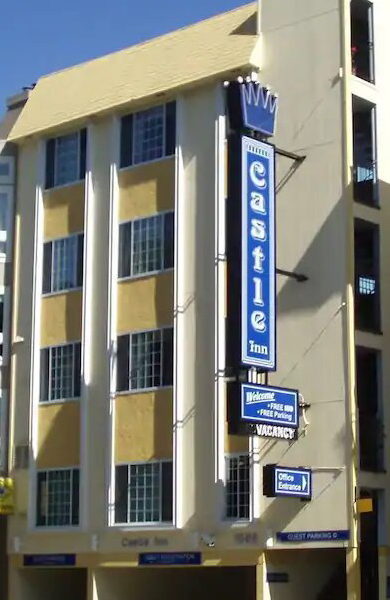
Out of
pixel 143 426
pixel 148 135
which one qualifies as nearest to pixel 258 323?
pixel 143 426

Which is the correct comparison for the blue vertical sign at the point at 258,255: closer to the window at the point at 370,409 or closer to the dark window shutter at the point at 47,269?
the window at the point at 370,409

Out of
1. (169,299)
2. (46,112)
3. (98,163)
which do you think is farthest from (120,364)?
(46,112)

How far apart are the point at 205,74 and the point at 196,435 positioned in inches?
363

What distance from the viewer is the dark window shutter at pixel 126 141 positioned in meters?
35.9

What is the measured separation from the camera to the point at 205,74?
33.8 metres

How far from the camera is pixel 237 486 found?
31953mm

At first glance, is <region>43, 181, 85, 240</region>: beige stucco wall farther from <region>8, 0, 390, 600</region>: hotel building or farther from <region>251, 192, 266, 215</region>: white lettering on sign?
<region>251, 192, 266, 215</region>: white lettering on sign

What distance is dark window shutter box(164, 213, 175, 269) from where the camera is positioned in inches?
1348

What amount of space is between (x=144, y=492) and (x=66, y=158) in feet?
33.1

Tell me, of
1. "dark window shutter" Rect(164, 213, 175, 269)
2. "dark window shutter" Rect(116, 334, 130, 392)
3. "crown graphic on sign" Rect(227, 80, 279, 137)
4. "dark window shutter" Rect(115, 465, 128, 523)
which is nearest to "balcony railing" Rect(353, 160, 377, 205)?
"crown graphic on sign" Rect(227, 80, 279, 137)

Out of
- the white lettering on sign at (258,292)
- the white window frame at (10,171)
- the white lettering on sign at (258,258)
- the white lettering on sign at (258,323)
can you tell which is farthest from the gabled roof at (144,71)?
the white lettering on sign at (258,323)

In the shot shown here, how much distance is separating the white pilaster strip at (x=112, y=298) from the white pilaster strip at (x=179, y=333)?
2.16m

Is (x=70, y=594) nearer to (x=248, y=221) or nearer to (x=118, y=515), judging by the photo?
(x=118, y=515)

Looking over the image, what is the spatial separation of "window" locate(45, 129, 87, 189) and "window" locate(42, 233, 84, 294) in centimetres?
178
